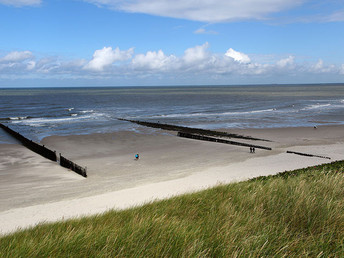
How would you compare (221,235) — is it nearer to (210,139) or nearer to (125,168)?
(125,168)

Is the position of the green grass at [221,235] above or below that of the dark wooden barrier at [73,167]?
above

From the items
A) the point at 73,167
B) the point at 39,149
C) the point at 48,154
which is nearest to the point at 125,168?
the point at 73,167

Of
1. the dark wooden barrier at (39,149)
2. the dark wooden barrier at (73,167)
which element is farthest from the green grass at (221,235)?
the dark wooden barrier at (39,149)

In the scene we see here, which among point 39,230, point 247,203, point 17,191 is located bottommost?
point 17,191

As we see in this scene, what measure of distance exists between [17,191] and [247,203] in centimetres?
1919

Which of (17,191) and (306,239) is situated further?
(17,191)

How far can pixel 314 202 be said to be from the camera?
588 cm

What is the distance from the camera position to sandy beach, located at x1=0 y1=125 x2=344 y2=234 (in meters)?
17.1

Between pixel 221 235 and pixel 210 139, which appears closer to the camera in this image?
pixel 221 235

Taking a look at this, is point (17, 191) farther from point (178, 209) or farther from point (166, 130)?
point (166, 130)

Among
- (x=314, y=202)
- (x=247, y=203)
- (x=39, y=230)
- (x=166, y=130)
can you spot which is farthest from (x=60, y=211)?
(x=166, y=130)

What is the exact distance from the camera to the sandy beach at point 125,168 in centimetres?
1706

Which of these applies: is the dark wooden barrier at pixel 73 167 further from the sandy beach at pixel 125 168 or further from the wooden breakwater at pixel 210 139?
the wooden breakwater at pixel 210 139

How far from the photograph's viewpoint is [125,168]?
87.9 feet
